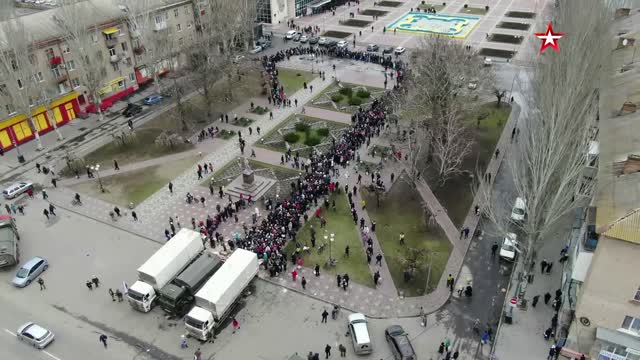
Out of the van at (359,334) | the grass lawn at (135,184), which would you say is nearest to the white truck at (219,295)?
the van at (359,334)

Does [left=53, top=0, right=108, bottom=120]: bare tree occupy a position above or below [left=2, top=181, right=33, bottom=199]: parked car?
above

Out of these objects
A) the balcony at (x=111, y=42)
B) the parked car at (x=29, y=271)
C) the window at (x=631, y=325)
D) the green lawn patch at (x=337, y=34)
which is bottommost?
the parked car at (x=29, y=271)

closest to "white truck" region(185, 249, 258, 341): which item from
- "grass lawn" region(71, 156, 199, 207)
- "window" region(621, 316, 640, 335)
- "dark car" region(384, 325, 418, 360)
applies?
"dark car" region(384, 325, 418, 360)

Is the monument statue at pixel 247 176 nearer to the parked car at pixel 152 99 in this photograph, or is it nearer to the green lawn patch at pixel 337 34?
the parked car at pixel 152 99

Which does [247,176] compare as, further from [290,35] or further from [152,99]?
[290,35]

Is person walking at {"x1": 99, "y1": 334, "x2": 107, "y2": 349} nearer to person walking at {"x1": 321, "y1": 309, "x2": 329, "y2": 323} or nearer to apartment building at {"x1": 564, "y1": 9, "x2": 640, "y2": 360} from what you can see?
person walking at {"x1": 321, "y1": 309, "x2": 329, "y2": 323}

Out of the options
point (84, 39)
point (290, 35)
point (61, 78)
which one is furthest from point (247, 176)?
point (290, 35)
